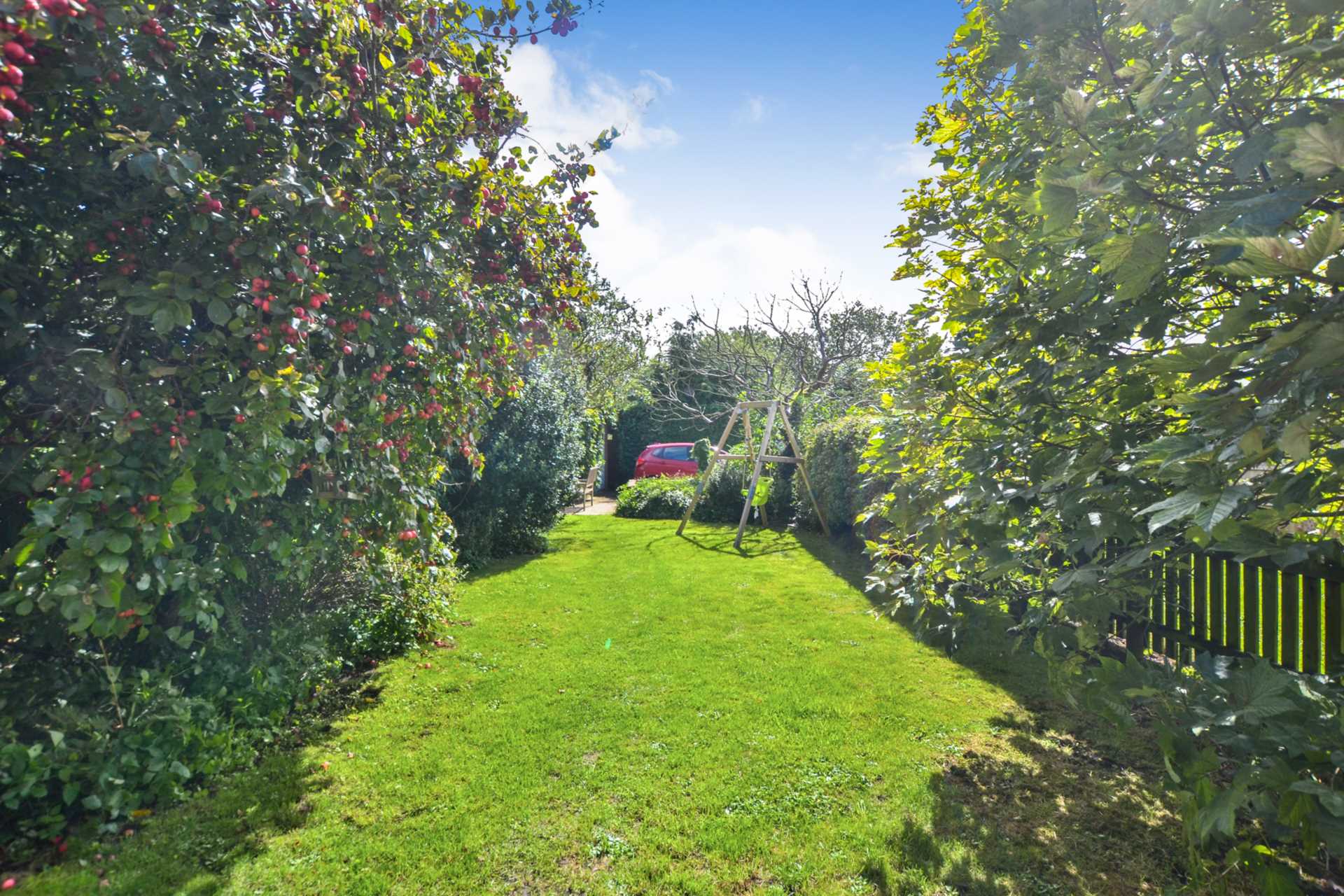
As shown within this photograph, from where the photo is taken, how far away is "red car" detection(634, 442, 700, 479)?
17453mm

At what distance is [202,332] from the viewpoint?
112 inches

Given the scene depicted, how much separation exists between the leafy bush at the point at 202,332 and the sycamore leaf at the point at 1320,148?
2.84m

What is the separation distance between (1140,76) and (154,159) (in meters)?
2.85

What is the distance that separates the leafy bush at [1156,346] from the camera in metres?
1.29

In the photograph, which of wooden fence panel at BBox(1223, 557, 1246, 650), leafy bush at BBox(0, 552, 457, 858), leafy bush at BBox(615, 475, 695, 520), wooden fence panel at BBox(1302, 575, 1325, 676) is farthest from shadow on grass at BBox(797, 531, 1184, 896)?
leafy bush at BBox(615, 475, 695, 520)

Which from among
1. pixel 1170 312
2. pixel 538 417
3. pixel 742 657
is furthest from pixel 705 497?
pixel 1170 312

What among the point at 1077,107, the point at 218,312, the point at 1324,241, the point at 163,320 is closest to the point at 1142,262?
the point at 1324,241

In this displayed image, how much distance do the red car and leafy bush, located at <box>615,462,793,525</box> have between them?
11.7 feet

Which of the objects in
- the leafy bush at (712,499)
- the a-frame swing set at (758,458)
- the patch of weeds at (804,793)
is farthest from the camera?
the leafy bush at (712,499)

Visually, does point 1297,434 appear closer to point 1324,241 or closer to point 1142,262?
point 1324,241

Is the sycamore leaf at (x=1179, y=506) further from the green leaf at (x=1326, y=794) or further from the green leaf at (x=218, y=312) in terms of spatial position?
the green leaf at (x=218, y=312)

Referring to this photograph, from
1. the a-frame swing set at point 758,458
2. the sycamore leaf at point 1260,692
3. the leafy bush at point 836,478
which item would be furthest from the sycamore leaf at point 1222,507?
the a-frame swing set at point 758,458

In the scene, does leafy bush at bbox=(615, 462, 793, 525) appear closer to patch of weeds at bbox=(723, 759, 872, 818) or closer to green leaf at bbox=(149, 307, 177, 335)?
patch of weeds at bbox=(723, 759, 872, 818)

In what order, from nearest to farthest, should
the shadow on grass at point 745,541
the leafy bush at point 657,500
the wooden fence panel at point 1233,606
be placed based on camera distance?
the wooden fence panel at point 1233,606
the shadow on grass at point 745,541
the leafy bush at point 657,500
